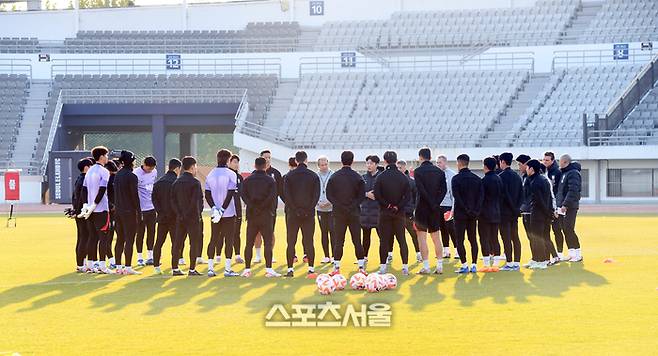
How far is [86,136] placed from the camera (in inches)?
2766

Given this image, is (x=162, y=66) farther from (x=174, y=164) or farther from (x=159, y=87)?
(x=174, y=164)

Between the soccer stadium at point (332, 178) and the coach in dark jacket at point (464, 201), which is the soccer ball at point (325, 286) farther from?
the coach in dark jacket at point (464, 201)

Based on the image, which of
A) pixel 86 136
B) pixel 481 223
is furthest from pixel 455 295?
pixel 86 136

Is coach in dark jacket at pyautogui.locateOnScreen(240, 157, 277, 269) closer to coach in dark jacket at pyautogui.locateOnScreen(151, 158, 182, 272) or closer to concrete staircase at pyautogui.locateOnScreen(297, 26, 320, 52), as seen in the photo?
coach in dark jacket at pyautogui.locateOnScreen(151, 158, 182, 272)

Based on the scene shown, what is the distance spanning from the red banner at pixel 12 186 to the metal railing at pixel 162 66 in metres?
20.2

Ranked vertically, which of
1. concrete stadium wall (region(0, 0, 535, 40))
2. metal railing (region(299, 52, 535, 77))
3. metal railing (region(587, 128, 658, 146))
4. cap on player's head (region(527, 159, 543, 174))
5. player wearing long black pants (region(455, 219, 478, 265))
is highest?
concrete stadium wall (region(0, 0, 535, 40))

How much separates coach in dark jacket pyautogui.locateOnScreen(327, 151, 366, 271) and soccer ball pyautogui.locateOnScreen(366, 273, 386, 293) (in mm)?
2314

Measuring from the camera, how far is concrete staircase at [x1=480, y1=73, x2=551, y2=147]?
180ft

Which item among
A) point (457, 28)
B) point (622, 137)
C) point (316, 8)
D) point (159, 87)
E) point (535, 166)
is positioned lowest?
point (535, 166)

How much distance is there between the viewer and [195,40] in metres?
65.4

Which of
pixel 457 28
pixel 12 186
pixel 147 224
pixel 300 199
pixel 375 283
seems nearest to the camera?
pixel 375 283

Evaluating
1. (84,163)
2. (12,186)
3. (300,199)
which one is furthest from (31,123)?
(300,199)

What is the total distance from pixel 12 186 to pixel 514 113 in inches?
1003

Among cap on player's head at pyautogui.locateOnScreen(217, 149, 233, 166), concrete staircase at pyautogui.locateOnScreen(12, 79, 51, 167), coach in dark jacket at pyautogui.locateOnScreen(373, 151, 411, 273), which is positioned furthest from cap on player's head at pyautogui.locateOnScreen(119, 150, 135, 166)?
concrete staircase at pyautogui.locateOnScreen(12, 79, 51, 167)
